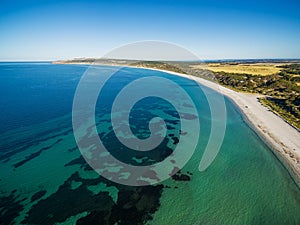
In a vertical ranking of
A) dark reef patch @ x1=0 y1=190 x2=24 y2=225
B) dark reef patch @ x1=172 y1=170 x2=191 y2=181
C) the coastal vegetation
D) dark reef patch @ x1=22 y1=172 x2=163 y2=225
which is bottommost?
the coastal vegetation

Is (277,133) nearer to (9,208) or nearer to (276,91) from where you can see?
(9,208)

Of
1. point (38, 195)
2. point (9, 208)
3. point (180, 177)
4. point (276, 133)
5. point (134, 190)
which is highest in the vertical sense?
point (9, 208)

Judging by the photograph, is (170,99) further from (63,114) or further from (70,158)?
(70,158)

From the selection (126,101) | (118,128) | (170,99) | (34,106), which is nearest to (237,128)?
(118,128)

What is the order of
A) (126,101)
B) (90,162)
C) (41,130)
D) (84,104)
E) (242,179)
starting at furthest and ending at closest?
(126,101) < (84,104) < (41,130) < (90,162) < (242,179)

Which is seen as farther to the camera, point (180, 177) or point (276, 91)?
point (276, 91)

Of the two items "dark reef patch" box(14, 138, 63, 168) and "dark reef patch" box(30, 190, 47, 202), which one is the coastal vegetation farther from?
"dark reef patch" box(14, 138, 63, 168)

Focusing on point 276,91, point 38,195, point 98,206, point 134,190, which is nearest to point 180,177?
point 134,190

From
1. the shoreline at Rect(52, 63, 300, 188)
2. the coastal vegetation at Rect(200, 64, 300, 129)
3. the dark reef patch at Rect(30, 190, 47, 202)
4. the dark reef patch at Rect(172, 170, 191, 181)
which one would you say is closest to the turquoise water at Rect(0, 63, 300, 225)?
the dark reef patch at Rect(30, 190, 47, 202)
